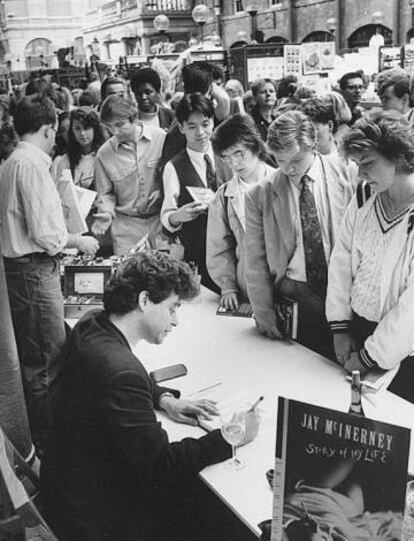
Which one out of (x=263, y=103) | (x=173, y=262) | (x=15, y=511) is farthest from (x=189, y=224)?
(x=263, y=103)

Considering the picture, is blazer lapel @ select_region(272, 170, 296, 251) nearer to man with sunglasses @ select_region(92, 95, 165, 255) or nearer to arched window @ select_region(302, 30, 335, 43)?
man with sunglasses @ select_region(92, 95, 165, 255)

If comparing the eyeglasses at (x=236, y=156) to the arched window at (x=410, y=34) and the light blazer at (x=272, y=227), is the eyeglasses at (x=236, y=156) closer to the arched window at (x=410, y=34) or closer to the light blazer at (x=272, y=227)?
the light blazer at (x=272, y=227)

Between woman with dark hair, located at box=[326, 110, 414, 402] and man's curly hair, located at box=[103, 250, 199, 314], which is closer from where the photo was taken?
man's curly hair, located at box=[103, 250, 199, 314]

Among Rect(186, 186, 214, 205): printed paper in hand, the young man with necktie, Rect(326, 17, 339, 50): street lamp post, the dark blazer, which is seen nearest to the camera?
the dark blazer

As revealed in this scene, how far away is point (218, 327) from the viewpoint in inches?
114

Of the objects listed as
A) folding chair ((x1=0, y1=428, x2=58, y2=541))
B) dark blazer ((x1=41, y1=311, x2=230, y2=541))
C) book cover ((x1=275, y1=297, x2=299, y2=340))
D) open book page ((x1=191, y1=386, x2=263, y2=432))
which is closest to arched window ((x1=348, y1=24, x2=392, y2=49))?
book cover ((x1=275, y1=297, x2=299, y2=340))

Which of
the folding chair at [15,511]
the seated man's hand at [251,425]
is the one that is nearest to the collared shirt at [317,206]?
the seated man's hand at [251,425]

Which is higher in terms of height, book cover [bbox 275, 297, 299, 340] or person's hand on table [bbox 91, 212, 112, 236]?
person's hand on table [bbox 91, 212, 112, 236]

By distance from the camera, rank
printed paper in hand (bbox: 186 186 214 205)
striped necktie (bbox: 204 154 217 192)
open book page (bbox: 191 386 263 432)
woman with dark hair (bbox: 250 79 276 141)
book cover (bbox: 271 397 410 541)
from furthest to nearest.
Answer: woman with dark hair (bbox: 250 79 276 141)
striped necktie (bbox: 204 154 217 192)
printed paper in hand (bbox: 186 186 214 205)
open book page (bbox: 191 386 263 432)
book cover (bbox: 271 397 410 541)

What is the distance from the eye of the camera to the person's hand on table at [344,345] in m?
2.33

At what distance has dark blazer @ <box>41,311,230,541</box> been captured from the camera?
174 centimetres

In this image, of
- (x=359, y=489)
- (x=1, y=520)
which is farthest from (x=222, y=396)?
(x=359, y=489)

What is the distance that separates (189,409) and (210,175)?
159cm

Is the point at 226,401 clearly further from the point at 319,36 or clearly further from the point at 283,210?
the point at 319,36
